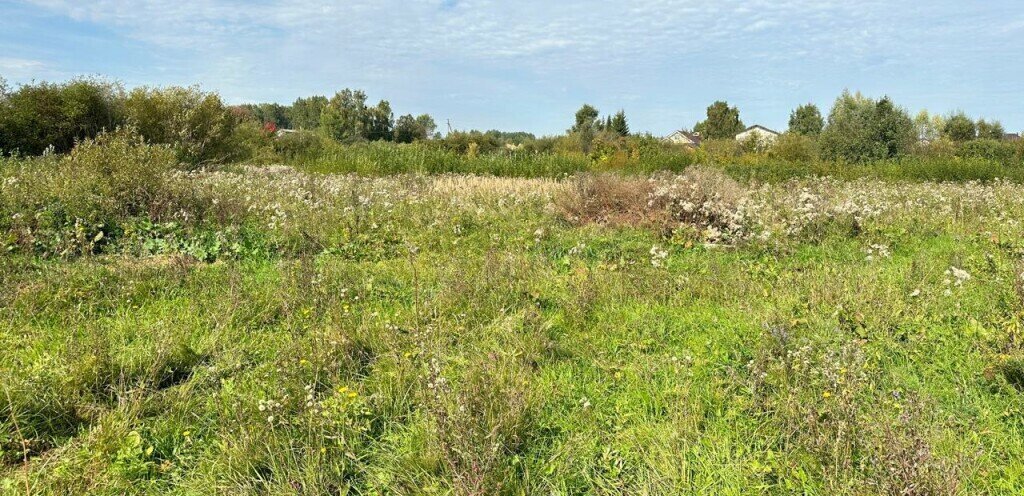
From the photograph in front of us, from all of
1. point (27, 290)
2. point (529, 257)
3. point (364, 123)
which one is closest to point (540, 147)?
point (364, 123)

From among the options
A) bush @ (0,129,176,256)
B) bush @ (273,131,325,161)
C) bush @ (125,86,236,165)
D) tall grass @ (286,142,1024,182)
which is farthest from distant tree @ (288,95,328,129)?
bush @ (0,129,176,256)

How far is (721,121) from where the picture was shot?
57.8m

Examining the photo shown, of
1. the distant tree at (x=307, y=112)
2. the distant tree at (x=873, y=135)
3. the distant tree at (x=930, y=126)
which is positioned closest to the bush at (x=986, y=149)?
the distant tree at (x=873, y=135)

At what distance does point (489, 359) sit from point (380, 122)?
4786 cm

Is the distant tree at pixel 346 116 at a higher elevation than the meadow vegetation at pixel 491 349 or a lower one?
higher

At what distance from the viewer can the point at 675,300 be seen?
184 inches

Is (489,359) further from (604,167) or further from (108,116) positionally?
(108,116)

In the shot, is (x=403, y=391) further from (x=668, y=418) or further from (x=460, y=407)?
(x=668, y=418)

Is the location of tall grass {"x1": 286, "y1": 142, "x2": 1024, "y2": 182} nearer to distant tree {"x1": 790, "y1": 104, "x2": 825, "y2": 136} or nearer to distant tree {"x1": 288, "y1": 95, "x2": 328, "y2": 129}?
distant tree {"x1": 790, "y1": 104, "x2": 825, "y2": 136}

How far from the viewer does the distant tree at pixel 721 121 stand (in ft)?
188

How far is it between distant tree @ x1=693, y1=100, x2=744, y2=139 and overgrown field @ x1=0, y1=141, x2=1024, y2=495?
53.8m

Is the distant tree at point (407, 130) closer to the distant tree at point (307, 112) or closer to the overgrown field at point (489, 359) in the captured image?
the distant tree at point (307, 112)

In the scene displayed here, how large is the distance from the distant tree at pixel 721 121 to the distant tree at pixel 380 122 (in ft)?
100

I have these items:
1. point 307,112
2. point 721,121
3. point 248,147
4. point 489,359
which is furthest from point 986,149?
point 307,112
